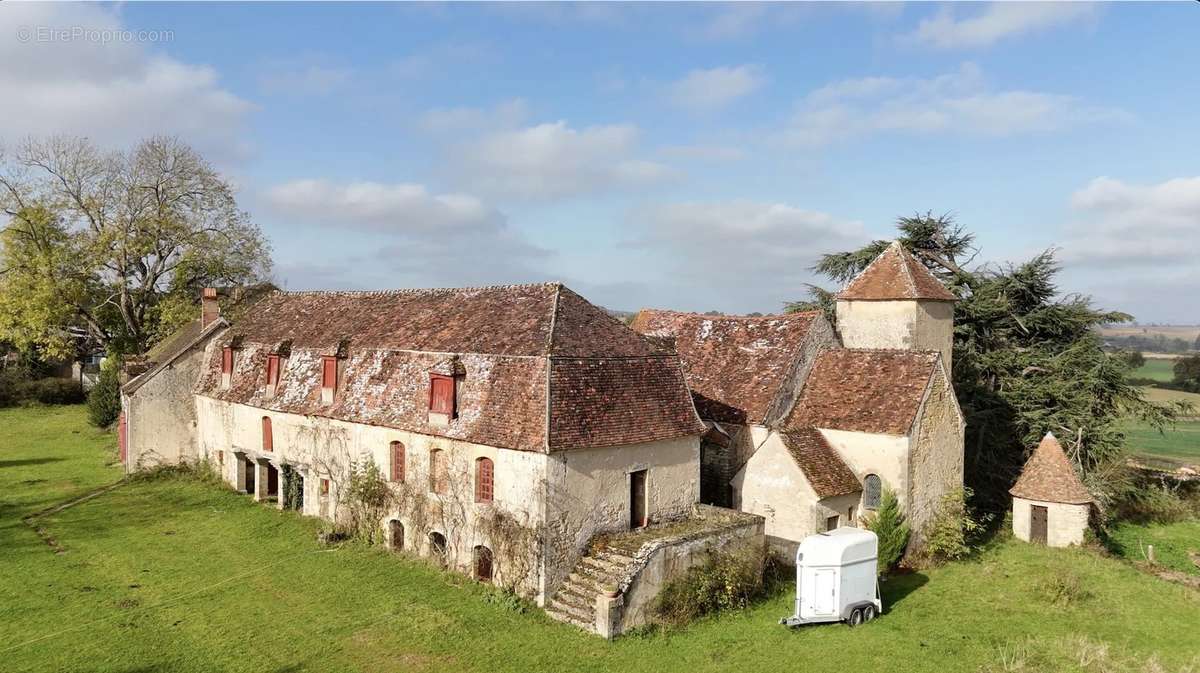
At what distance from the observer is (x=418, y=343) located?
25016 mm

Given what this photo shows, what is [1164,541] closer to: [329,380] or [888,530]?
[888,530]

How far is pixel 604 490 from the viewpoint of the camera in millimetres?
20797

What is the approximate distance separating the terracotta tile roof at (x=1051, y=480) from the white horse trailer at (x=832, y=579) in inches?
535

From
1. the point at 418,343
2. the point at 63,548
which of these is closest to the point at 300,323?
the point at 418,343

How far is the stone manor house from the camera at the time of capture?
20.4 m

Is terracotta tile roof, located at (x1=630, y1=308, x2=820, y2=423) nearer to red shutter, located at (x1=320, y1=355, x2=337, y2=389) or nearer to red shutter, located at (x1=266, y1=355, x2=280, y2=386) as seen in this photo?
red shutter, located at (x1=320, y1=355, x2=337, y2=389)

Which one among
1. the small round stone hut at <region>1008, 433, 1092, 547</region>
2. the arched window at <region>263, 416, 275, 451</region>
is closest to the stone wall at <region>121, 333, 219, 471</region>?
the arched window at <region>263, 416, 275, 451</region>

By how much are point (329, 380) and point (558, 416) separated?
10.7 m

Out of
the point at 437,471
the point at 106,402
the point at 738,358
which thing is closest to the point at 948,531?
the point at 738,358

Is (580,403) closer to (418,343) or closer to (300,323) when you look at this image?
(418,343)

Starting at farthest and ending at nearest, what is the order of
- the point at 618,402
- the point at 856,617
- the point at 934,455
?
the point at 934,455, the point at 618,402, the point at 856,617

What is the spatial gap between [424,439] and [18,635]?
33.9 feet

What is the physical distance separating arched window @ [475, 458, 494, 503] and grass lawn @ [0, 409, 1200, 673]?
2.42 metres

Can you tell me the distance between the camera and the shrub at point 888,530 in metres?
23.2
